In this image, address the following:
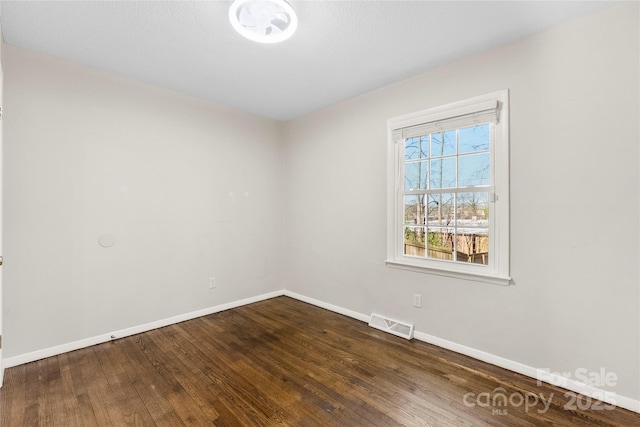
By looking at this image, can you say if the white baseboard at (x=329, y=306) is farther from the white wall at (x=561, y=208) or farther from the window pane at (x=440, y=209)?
the window pane at (x=440, y=209)

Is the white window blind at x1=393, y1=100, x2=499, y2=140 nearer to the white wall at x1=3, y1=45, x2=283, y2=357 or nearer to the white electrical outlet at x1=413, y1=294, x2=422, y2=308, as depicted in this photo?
the white electrical outlet at x1=413, y1=294, x2=422, y2=308

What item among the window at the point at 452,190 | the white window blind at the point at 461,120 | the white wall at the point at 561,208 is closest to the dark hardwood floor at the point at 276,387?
the white wall at the point at 561,208

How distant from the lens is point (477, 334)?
102 inches

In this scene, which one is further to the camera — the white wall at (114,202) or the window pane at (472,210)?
the window pane at (472,210)

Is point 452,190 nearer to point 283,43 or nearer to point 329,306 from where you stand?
point 283,43

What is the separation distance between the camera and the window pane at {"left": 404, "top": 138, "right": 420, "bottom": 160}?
10.1 feet

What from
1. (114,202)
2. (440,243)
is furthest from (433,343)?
(114,202)

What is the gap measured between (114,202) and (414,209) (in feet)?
9.97

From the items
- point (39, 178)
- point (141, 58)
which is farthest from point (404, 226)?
point (39, 178)

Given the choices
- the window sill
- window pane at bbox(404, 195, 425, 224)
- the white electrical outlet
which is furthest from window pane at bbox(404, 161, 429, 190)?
the white electrical outlet

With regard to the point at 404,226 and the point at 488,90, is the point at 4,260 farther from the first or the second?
the point at 488,90

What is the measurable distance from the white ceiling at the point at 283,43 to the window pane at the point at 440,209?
1.24m

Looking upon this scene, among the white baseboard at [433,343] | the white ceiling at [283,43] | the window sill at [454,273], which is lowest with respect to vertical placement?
the white baseboard at [433,343]

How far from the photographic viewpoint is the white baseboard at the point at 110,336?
2487 mm
